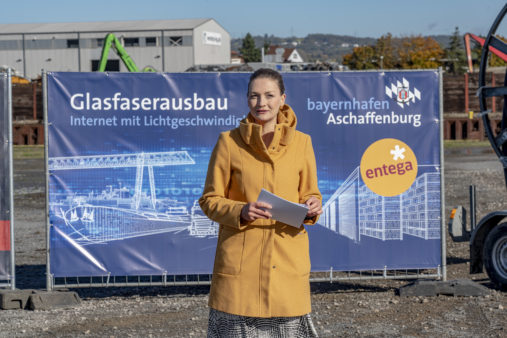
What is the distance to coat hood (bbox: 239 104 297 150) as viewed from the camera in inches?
154

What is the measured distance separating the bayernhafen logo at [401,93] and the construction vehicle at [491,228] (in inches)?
46.5

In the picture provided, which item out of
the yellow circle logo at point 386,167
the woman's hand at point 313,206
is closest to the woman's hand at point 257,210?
the woman's hand at point 313,206

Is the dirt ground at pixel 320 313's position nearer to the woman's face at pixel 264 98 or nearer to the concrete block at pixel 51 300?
the concrete block at pixel 51 300

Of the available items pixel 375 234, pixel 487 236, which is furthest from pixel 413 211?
pixel 487 236

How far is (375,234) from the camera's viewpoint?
28.3ft

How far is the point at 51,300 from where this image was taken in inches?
323

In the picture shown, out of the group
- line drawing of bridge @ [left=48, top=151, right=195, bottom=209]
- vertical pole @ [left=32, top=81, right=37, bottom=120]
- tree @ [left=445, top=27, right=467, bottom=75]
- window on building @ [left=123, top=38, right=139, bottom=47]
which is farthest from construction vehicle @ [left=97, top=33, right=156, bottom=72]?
window on building @ [left=123, top=38, right=139, bottom=47]

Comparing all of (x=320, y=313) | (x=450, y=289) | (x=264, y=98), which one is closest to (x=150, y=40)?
(x=450, y=289)

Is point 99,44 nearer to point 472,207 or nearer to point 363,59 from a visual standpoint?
point 363,59

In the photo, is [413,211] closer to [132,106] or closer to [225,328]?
[132,106]

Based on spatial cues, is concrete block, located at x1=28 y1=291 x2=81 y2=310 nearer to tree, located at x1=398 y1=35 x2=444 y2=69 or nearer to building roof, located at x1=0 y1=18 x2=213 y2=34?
tree, located at x1=398 y1=35 x2=444 y2=69

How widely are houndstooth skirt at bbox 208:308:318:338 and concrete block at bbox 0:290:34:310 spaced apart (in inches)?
185

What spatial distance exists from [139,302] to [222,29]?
340ft

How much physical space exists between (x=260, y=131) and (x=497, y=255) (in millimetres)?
5763
